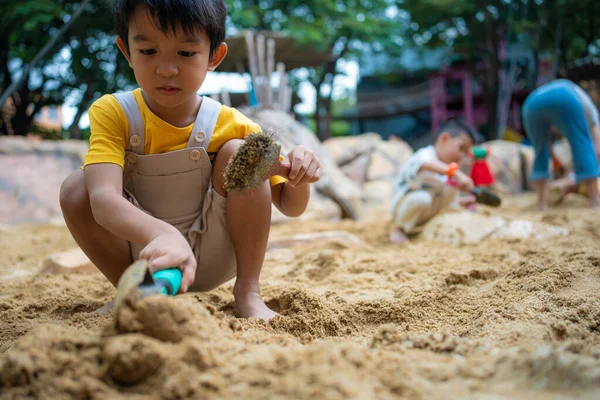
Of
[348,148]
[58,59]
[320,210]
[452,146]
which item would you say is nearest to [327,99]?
[348,148]

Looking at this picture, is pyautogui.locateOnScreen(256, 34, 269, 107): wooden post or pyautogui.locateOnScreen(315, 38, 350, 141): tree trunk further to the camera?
pyautogui.locateOnScreen(315, 38, 350, 141): tree trunk

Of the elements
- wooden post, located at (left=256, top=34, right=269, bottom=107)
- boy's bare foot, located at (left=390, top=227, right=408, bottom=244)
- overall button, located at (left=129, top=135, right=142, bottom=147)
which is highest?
wooden post, located at (left=256, top=34, right=269, bottom=107)

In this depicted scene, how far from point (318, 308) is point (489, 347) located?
0.50 metres

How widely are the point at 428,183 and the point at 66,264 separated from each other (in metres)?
2.23

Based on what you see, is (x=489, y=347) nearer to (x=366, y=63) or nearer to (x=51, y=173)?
(x=51, y=173)

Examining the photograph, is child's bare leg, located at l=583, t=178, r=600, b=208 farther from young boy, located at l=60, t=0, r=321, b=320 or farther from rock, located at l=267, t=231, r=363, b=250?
young boy, located at l=60, t=0, r=321, b=320

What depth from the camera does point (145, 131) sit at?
1.42 m

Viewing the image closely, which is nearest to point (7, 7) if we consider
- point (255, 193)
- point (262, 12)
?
point (262, 12)

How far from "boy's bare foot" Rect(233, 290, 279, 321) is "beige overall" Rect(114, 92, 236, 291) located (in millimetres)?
138

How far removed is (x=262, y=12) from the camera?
10.6 meters

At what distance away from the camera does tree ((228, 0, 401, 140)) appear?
9297mm

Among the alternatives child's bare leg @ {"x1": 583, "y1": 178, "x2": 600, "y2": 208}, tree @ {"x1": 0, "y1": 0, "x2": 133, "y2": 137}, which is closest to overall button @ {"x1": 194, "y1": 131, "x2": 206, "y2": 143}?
child's bare leg @ {"x1": 583, "y1": 178, "x2": 600, "y2": 208}

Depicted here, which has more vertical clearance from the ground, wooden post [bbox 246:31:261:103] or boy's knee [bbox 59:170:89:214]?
wooden post [bbox 246:31:261:103]

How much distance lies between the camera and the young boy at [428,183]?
124 inches
